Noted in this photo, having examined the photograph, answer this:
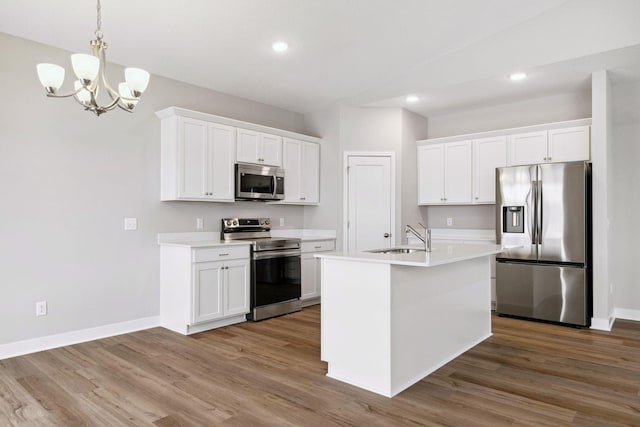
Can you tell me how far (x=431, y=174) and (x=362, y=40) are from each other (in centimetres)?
242

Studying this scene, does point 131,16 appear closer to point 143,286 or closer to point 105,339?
point 143,286

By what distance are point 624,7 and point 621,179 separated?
200 cm

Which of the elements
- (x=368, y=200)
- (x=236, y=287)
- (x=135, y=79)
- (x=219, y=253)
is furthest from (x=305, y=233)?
(x=135, y=79)

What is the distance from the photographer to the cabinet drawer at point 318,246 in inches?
210

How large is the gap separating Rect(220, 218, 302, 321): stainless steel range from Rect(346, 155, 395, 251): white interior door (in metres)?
0.99

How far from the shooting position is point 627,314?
15.5ft

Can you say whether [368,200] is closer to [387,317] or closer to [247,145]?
[247,145]

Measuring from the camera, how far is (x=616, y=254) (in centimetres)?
479

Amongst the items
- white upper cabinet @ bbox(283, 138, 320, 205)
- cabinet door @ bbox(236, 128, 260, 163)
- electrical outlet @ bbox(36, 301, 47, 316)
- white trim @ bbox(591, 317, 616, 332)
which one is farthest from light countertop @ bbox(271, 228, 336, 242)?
white trim @ bbox(591, 317, 616, 332)

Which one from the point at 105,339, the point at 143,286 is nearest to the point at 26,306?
the point at 105,339

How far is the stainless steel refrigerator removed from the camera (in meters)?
4.32

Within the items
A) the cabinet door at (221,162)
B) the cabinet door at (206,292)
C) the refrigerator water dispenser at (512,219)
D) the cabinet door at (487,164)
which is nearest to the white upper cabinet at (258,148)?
the cabinet door at (221,162)

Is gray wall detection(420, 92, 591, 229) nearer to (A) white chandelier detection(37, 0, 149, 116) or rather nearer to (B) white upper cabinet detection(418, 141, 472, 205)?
(B) white upper cabinet detection(418, 141, 472, 205)

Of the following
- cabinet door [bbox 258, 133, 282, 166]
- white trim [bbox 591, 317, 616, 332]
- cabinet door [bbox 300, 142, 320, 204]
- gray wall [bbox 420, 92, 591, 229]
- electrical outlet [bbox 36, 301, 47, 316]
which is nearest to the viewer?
electrical outlet [bbox 36, 301, 47, 316]
